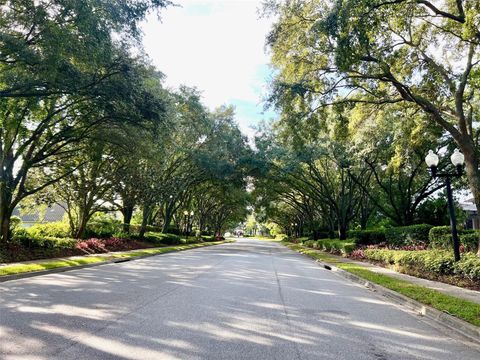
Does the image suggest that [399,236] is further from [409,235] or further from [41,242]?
[41,242]

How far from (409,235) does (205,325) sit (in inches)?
660

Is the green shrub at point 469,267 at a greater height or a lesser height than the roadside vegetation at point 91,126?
lesser

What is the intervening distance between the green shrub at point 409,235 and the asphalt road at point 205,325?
35.0ft

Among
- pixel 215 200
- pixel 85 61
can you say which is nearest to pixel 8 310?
pixel 85 61

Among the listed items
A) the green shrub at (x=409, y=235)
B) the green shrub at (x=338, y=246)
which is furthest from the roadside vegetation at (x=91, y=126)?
the green shrub at (x=409, y=235)

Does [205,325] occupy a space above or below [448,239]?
below

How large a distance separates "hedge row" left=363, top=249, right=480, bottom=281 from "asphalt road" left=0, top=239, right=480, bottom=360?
11.2 ft

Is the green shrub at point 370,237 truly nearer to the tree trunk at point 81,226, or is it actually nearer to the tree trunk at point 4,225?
the tree trunk at point 81,226

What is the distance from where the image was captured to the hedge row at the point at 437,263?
10.9 m

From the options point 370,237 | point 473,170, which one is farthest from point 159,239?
point 473,170

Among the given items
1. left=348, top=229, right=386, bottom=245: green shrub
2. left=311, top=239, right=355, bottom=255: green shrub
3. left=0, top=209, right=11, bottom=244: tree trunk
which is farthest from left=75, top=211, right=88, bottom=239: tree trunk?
left=348, top=229, right=386, bottom=245: green shrub

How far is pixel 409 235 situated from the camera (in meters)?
19.7

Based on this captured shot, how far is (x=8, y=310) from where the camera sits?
6.67 m

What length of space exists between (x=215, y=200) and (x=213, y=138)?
90.4 ft
